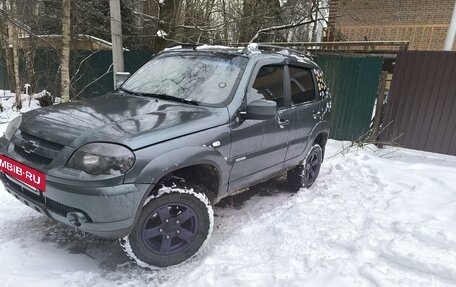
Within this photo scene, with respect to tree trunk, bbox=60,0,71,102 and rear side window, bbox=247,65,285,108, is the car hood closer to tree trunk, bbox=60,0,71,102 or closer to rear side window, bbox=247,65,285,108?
rear side window, bbox=247,65,285,108

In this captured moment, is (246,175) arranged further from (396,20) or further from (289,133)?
(396,20)

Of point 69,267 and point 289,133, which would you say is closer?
point 69,267

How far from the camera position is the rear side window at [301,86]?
438cm

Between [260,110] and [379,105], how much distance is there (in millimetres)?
4836

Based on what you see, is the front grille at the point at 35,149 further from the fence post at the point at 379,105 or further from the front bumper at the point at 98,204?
the fence post at the point at 379,105

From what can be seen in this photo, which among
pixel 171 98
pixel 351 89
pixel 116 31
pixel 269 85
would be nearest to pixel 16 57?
Answer: pixel 116 31

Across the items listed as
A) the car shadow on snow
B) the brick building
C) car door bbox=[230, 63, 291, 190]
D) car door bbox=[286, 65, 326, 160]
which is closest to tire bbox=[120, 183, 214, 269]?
the car shadow on snow

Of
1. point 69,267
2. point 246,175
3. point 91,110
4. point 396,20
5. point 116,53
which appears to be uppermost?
point 396,20

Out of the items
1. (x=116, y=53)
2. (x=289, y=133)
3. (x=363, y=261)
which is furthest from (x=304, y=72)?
(x=116, y=53)

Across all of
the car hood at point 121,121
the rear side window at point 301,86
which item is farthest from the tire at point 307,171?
the car hood at point 121,121

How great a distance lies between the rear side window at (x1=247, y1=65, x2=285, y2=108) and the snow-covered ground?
132 centimetres

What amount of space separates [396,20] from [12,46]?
48.2 feet

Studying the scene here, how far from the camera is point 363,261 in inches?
117

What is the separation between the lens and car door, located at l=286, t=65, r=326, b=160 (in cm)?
433
